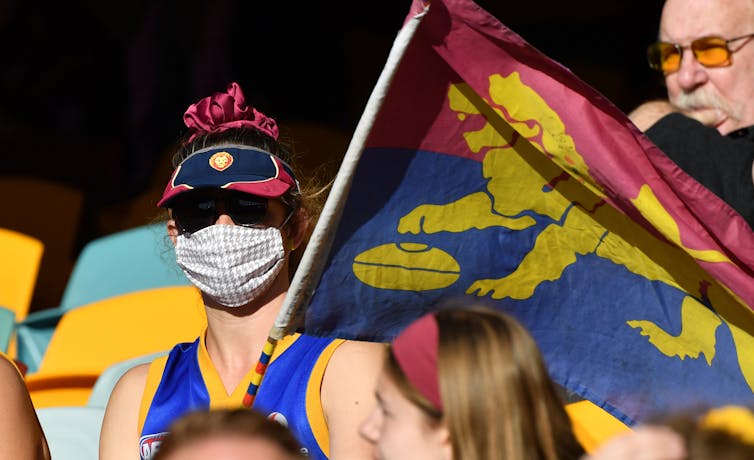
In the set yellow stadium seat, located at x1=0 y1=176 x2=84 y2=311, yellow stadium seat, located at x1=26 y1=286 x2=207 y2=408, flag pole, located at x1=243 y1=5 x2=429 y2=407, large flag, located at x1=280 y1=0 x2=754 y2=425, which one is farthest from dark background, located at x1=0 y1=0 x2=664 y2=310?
flag pole, located at x1=243 y1=5 x2=429 y2=407

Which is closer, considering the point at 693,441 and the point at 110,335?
the point at 693,441

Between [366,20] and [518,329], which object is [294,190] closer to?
[518,329]

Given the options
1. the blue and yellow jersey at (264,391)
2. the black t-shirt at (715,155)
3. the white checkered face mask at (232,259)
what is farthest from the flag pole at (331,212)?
the black t-shirt at (715,155)

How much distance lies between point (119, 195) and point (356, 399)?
4.26 m

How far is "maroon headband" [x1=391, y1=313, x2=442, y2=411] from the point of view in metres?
1.94

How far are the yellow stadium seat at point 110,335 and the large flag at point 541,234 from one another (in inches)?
55.8

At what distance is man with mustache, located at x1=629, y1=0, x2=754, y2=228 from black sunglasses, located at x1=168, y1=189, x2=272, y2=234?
1.24 metres

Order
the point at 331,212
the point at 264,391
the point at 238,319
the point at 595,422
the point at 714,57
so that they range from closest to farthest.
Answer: the point at 331,212 < the point at 595,422 < the point at 264,391 < the point at 238,319 < the point at 714,57

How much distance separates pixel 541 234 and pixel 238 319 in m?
0.77

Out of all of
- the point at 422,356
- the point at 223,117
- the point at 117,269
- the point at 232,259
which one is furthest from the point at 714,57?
the point at 117,269

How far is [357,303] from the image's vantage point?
2.74 m

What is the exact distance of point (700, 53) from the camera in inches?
138

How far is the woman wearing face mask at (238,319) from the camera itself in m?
2.81

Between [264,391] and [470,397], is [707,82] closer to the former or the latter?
[264,391]
